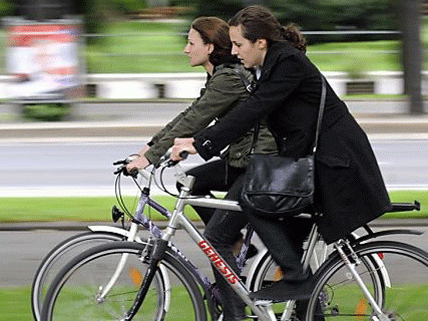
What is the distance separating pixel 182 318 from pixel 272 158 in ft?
2.85

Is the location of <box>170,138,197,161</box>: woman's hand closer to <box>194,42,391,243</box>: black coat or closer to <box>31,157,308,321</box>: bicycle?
<box>194,42,391,243</box>: black coat

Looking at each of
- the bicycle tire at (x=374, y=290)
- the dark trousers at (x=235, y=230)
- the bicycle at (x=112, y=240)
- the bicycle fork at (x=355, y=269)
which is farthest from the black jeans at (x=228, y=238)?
the bicycle fork at (x=355, y=269)

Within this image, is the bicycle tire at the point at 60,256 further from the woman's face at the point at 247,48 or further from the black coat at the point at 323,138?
the woman's face at the point at 247,48

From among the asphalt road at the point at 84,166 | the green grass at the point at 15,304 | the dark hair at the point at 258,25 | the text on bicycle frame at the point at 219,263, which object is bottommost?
the green grass at the point at 15,304

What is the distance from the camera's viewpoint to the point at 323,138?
495cm

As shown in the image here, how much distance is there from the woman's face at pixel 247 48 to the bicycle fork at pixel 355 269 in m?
0.88

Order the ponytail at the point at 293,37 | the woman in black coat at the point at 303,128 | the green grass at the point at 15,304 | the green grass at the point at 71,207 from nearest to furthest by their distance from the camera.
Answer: the woman in black coat at the point at 303,128, the ponytail at the point at 293,37, the green grass at the point at 15,304, the green grass at the point at 71,207

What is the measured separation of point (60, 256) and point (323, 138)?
1376mm

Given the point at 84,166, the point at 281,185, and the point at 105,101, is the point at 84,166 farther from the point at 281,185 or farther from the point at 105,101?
the point at 281,185

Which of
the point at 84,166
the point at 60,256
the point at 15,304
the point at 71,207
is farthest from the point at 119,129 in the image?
the point at 60,256

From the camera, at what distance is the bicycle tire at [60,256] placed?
17.5ft

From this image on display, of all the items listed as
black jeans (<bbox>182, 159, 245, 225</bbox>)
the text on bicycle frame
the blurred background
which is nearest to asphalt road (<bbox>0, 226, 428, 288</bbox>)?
the blurred background

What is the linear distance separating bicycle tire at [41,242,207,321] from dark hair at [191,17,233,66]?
3.16ft

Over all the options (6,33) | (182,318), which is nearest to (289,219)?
(182,318)
